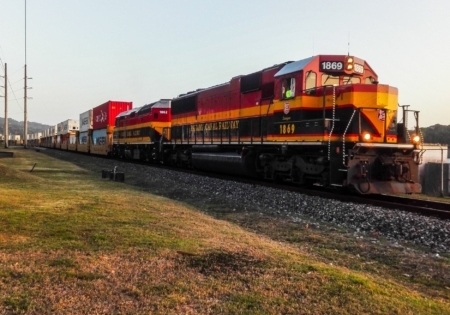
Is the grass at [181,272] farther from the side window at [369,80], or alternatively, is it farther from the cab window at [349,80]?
the side window at [369,80]

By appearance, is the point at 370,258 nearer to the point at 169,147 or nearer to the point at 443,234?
the point at 443,234

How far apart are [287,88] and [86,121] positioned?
129 ft

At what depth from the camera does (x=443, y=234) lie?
23.9 ft

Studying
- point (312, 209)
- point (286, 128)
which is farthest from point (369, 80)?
point (312, 209)

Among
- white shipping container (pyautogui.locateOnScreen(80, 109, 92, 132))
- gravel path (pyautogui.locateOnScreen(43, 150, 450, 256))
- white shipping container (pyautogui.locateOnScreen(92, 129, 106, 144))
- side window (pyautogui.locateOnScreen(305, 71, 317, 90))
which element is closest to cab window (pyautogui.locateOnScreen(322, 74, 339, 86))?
side window (pyautogui.locateOnScreen(305, 71, 317, 90))

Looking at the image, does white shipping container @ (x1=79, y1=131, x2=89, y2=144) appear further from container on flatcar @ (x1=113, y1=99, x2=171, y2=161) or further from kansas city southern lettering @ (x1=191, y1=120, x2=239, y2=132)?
kansas city southern lettering @ (x1=191, y1=120, x2=239, y2=132)

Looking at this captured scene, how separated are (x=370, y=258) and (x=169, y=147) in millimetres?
19174

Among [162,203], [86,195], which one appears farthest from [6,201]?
Answer: [162,203]

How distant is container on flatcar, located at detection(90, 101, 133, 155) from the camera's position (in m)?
37.9

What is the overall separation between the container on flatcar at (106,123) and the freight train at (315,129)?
20.4 m

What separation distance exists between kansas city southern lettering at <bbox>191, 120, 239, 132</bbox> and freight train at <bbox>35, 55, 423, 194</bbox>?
4 cm

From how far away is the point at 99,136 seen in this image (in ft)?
135

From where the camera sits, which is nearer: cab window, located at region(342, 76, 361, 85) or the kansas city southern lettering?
cab window, located at region(342, 76, 361, 85)

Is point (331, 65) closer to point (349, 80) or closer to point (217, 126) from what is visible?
point (349, 80)
